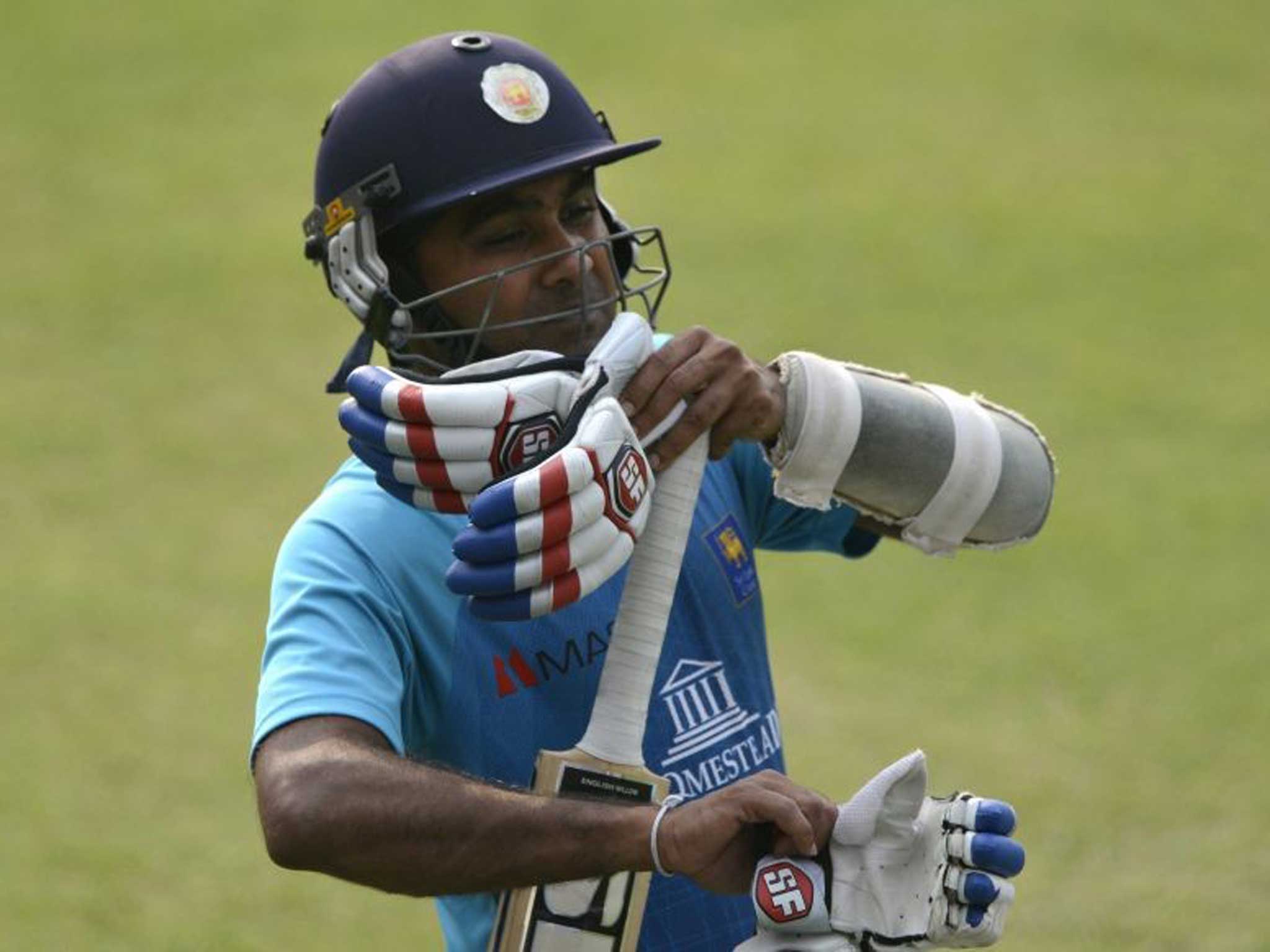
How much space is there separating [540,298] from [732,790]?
1.08 meters

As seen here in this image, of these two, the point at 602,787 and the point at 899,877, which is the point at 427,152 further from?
the point at 899,877

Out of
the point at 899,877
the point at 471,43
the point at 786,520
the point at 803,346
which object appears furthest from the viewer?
the point at 803,346

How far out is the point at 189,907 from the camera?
7059 millimetres

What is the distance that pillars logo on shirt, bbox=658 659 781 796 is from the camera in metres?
3.94

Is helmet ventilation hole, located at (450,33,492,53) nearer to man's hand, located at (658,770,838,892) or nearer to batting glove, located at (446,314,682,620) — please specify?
batting glove, located at (446,314,682,620)

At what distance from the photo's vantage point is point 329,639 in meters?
3.58

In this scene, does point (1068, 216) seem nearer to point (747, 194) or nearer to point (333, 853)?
point (747, 194)

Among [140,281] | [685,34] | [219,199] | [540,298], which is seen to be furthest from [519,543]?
[685,34]

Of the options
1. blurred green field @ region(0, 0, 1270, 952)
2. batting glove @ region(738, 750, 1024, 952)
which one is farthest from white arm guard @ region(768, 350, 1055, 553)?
blurred green field @ region(0, 0, 1270, 952)

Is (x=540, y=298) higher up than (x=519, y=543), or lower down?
higher up

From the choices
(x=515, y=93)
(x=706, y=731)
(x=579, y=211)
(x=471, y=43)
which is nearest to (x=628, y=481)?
(x=706, y=731)

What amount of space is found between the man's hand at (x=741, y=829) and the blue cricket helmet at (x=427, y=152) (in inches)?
40.6

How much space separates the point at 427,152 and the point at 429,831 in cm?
130

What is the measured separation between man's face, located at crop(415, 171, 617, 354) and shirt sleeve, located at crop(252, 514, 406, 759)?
18.7 inches
